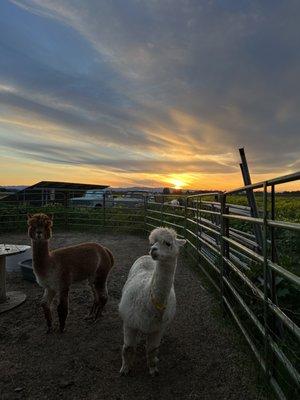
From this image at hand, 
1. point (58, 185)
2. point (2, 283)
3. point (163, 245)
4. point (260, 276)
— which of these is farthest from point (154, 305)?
point (58, 185)

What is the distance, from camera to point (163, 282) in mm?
3457

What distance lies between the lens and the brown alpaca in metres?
4.50

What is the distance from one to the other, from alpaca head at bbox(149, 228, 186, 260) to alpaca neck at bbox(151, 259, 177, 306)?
0.08 meters

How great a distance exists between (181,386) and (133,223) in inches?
440

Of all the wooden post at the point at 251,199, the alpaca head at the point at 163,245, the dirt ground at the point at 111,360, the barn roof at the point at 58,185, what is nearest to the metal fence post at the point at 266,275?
the dirt ground at the point at 111,360

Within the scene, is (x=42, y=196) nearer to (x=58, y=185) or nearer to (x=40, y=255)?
(x=58, y=185)

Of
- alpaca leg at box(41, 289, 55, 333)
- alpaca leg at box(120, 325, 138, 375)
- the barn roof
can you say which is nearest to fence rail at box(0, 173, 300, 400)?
alpaca leg at box(120, 325, 138, 375)

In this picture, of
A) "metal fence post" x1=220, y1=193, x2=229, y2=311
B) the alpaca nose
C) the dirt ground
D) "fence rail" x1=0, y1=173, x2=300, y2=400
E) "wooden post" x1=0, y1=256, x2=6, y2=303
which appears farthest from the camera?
"wooden post" x1=0, y1=256, x2=6, y2=303

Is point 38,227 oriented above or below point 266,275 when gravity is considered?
above

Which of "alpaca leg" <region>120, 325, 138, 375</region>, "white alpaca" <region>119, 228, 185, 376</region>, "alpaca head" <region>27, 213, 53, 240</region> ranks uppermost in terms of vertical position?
"alpaca head" <region>27, 213, 53, 240</region>

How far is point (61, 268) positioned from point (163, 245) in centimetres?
170

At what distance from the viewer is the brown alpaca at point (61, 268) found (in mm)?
4500

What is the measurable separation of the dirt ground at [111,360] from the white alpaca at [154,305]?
0.78 ft

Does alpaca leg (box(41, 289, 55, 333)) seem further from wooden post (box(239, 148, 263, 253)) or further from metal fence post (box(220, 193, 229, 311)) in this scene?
wooden post (box(239, 148, 263, 253))
